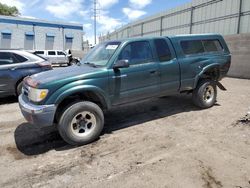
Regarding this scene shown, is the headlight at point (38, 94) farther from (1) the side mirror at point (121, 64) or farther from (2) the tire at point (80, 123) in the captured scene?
(1) the side mirror at point (121, 64)

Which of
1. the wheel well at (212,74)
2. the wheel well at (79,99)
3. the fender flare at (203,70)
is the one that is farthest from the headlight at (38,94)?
the wheel well at (212,74)

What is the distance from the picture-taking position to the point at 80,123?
443cm

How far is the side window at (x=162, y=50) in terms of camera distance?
214 inches

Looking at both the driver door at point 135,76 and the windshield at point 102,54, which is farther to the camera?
the windshield at point 102,54

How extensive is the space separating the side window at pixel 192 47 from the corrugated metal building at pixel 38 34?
32261 millimetres

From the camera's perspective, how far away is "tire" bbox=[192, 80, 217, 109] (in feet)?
20.7

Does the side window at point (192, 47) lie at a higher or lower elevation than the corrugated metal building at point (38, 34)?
lower

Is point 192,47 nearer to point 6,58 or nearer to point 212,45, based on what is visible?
point 212,45

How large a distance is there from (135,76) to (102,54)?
909mm

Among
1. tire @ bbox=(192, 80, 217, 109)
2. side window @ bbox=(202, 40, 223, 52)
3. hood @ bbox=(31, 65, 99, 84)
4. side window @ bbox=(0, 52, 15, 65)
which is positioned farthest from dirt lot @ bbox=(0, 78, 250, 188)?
side window @ bbox=(0, 52, 15, 65)

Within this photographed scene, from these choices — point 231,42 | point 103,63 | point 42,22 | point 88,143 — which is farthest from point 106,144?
point 42,22

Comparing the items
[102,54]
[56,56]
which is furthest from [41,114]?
[56,56]

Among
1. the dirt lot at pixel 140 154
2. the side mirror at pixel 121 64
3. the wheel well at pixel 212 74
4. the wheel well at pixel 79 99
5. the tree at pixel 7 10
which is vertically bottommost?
the dirt lot at pixel 140 154

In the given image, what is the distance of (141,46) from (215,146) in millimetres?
2538
